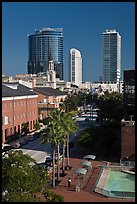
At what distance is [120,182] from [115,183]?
23.1 inches

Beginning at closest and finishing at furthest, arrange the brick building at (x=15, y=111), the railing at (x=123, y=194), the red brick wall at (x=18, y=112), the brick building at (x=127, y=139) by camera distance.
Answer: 1. the railing at (x=123, y=194)
2. the brick building at (x=127, y=139)
3. the brick building at (x=15, y=111)
4. the red brick wall at (x=18, y=112)

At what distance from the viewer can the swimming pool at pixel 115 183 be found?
2044 centimetres

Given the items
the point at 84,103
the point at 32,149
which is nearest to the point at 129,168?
the point at 32,149

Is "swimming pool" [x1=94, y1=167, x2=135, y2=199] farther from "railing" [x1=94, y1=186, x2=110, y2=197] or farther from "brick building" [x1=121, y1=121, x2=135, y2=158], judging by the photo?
"brick building" [x1=121, y1=121, x2=135, y2=158]

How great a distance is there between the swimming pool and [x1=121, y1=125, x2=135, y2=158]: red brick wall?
9.18 ft

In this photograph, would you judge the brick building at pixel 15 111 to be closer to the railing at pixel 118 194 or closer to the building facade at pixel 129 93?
the building facade at pixel 129 93

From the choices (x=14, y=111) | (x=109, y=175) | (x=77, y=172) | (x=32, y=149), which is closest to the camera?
(x=77, y=172)

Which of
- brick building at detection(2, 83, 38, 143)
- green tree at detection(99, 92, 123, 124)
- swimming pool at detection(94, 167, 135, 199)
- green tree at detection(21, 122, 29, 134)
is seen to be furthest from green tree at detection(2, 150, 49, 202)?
green tree at detection(21, 122, 29, 134)

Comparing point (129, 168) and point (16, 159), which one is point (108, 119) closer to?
point (129, 168)

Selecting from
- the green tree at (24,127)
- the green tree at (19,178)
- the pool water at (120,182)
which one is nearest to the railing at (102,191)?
the pool water at (120,182)

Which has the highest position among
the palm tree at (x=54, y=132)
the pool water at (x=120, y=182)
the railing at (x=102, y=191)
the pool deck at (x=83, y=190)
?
the palm tree at (x=54, y=132)

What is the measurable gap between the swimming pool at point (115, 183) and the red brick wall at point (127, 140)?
2799 mm

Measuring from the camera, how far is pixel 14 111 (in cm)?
4891

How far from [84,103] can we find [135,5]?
115 metres
